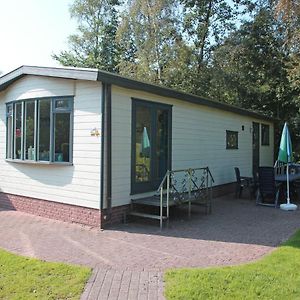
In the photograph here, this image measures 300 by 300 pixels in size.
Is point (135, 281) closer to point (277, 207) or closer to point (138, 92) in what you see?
point (138, 92)

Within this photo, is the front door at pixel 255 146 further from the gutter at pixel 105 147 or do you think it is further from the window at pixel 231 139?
the gutter at pixel 105 147

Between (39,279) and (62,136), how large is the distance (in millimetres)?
4189

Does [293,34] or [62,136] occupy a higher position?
[293,34]

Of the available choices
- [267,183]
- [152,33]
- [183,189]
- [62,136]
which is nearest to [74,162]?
[62,136]

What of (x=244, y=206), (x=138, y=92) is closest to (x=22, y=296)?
(x=138, y=92)

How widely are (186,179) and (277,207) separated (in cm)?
268

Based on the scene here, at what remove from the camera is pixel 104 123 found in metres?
7.77

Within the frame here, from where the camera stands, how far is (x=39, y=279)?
485cm

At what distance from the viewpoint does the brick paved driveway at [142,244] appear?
489cm

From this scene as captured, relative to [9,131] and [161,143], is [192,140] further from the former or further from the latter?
[9,131]

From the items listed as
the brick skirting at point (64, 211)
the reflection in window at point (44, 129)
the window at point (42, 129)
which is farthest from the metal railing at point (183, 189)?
the reflection in window at point (44, 129)

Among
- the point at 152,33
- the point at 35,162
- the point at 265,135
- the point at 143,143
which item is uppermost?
the point at 152,33

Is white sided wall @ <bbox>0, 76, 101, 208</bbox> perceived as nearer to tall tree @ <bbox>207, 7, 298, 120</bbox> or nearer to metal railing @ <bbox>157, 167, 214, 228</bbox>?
metal railing @ <bbox>157, 167, 214, 228</bbox>

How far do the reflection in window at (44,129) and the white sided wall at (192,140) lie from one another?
Answer: 1764 mm
